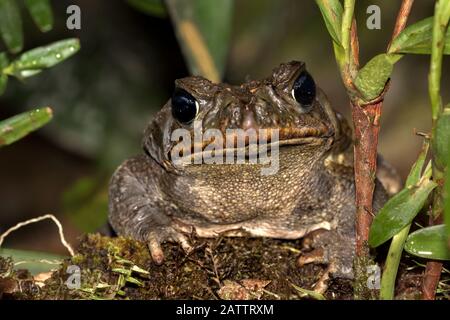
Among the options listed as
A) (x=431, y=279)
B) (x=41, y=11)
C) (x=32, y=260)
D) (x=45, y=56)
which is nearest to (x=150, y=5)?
(x=41, y=11)

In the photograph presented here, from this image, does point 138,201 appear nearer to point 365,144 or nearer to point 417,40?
point 365,144

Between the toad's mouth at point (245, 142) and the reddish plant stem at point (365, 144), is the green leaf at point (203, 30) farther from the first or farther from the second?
the reddish plant stem at point (365, 144)

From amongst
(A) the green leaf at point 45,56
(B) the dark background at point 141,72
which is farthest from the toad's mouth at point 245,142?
(B) the dark background at point 141,72

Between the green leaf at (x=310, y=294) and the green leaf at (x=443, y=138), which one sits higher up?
the green leaf at (x=443, y=138)

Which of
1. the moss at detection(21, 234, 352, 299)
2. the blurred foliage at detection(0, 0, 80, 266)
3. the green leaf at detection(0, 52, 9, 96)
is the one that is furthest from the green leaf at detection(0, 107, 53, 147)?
the moss at detection(21, 234, 352, 299)

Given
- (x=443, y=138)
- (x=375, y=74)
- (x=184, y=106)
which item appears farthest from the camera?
(x=184, y=106)
